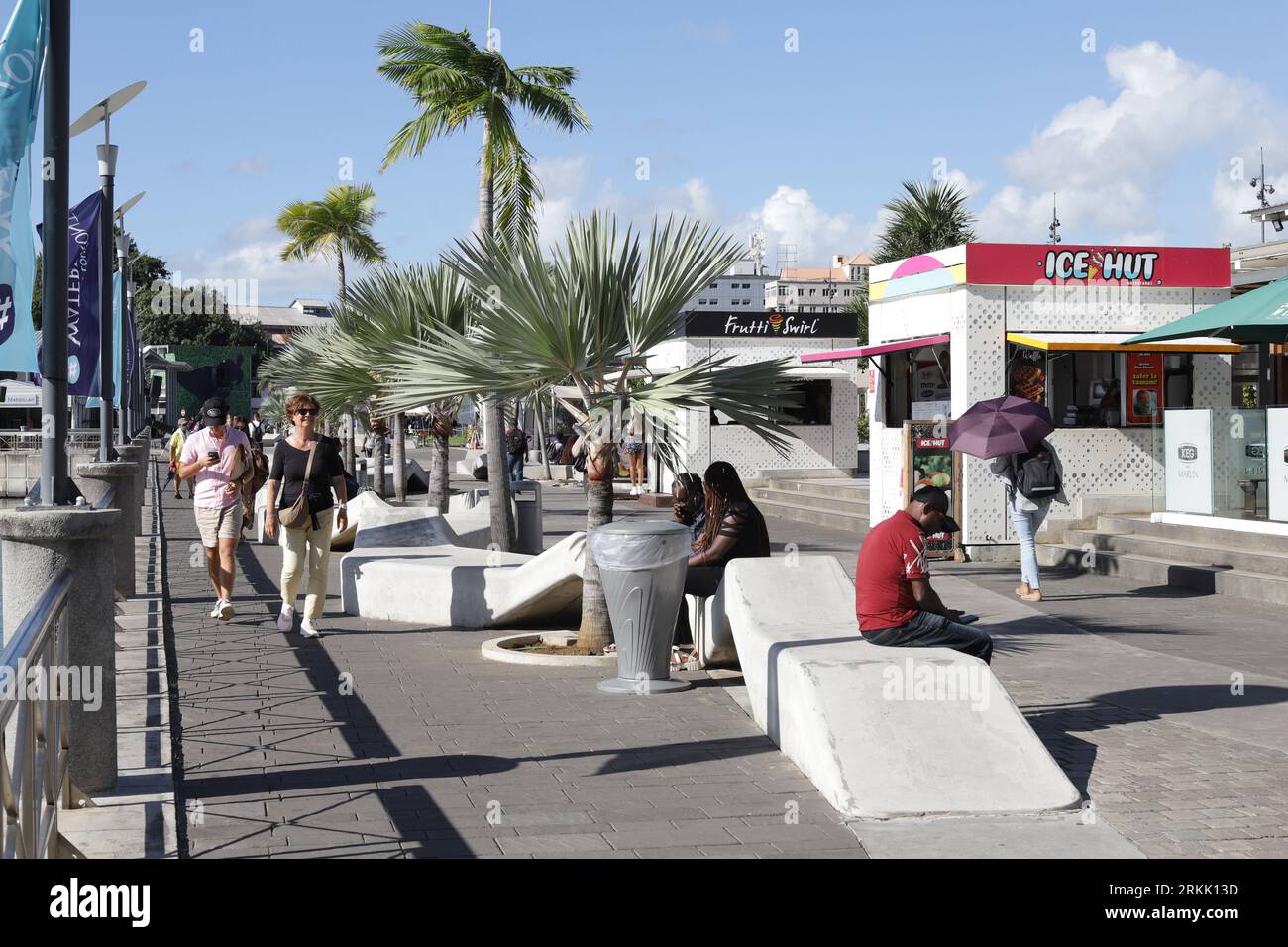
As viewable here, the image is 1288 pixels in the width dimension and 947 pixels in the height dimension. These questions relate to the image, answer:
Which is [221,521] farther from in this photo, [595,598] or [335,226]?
[335,226]

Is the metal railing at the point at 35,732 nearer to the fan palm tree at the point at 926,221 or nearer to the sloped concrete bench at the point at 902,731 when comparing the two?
the sloped concrete bench at the point at 902,731

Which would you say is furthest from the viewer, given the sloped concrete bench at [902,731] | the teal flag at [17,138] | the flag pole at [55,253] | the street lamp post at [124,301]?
the street lamp post at [124,301]

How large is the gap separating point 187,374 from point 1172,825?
302ft

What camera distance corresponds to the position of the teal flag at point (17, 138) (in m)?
6.32

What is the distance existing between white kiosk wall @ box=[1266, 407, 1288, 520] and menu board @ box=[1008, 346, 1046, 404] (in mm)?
3439

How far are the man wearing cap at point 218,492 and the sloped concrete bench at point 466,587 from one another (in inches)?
42.1

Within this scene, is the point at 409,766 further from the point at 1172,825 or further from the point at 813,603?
the point at 1172,825

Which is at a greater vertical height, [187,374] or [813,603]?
[187,374]

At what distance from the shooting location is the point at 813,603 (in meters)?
8.42

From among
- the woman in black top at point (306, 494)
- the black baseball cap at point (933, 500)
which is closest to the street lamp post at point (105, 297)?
the woman in black top at point (306, 494)

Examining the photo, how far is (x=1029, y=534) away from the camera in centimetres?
1345

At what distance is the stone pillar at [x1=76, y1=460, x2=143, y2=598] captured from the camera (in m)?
11.7
